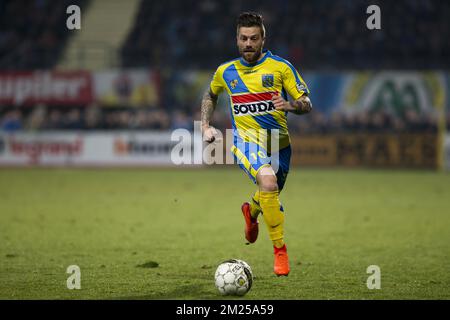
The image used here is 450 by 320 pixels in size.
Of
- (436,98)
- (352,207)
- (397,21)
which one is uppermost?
(397,21)

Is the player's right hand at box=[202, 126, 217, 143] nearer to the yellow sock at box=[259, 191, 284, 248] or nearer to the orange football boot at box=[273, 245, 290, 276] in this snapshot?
the yellow sock at box=[259, 191, 284, 248]

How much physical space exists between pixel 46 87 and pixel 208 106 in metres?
19.3

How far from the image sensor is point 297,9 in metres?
28.3

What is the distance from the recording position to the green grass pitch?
7.21 m

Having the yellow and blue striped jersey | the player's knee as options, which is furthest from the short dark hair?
the player's knee

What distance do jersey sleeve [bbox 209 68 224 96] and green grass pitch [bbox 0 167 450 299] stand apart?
187 cm

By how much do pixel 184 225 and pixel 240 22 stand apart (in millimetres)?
5271

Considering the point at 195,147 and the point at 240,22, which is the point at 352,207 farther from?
the point at 195,147

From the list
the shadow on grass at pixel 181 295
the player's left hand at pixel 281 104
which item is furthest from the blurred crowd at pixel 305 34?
the shadow on grass at pixel 181 295

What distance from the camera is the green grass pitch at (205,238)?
721 cm

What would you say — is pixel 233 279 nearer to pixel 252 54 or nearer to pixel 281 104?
pixel 281 104
